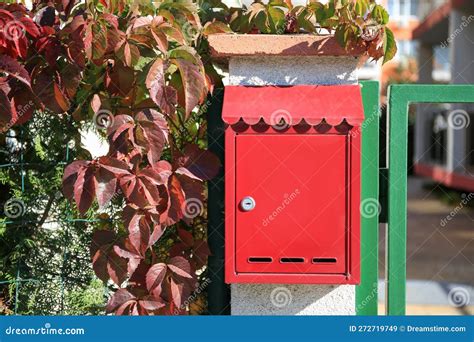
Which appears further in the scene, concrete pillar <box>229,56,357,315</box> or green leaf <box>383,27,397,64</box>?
concrete pillar <box>229,56,357,315</box>

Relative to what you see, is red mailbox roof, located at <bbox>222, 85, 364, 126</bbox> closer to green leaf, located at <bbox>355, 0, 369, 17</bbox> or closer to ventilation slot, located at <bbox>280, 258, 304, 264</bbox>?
green leaf, located at <bbox>355, 0, 369, 17</bbox>

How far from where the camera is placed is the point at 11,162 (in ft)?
11.4

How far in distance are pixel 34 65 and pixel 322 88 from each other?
1083 millimetres

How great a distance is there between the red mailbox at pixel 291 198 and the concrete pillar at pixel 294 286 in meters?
0.20

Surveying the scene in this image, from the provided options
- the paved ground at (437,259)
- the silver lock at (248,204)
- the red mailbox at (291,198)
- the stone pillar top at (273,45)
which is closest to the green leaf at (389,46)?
the stone pillar top at (273,45)

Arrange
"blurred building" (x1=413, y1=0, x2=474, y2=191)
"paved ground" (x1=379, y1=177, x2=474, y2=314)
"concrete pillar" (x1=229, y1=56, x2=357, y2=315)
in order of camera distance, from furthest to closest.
→ "blurred building" (x1=413, y1=0, x2=474, y2=191) < "paved ground" (x1=379, y1=177, x2=474, y2=314) < "concrete pillar" (x1=229, y1=56, x2=357, y2=315)

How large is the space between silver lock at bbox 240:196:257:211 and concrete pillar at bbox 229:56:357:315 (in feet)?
1.19

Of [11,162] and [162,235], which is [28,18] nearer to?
[11,162]

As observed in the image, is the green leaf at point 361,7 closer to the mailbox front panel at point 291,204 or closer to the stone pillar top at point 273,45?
the stone pillar top at point 273,45

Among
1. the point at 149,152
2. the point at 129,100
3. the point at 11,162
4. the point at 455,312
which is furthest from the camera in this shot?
the point at 455,312

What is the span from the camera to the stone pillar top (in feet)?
10.4

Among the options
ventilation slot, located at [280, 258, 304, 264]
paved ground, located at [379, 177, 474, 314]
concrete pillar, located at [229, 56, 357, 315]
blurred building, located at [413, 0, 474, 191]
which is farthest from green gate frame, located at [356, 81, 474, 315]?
blurred building, located at [413, 0, 474, 191]

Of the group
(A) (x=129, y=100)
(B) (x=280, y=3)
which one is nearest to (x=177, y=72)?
(A) (x=129, y=100)

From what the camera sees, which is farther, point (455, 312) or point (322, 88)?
point (455, 312)
